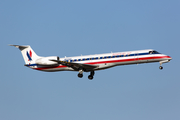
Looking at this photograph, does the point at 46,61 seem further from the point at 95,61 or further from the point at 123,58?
the point at 123,58

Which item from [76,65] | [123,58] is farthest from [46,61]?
[123,58]

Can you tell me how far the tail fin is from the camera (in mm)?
42791

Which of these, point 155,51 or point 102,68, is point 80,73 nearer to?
point 102,68

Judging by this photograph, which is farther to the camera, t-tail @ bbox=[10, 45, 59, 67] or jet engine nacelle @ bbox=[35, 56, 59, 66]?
t-tail @ bbox=[10, 45, 59, 67]

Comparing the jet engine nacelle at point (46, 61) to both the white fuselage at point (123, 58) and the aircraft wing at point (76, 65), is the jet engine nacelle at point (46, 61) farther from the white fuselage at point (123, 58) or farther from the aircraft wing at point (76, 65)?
the white fuselage at point (123, 58)

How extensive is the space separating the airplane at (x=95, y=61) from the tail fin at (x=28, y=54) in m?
0.99

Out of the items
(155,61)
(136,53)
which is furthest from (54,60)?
(155,61)

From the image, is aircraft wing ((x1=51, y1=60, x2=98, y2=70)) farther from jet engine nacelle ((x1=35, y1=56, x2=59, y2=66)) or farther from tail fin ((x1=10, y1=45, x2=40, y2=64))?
tail fin ((x1=10, y1=45, x2=40, y2=64))

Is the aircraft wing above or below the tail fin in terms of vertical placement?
below

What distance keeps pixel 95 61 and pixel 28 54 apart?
1118 centimetres

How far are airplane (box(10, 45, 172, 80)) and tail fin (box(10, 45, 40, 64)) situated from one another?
99 centimetres

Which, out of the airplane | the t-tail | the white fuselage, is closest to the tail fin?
the t-tail

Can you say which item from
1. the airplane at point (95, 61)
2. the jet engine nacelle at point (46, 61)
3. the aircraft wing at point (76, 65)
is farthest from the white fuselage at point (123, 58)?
the jet engine nacelle at point (46, 61)

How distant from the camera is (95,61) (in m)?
38.7
